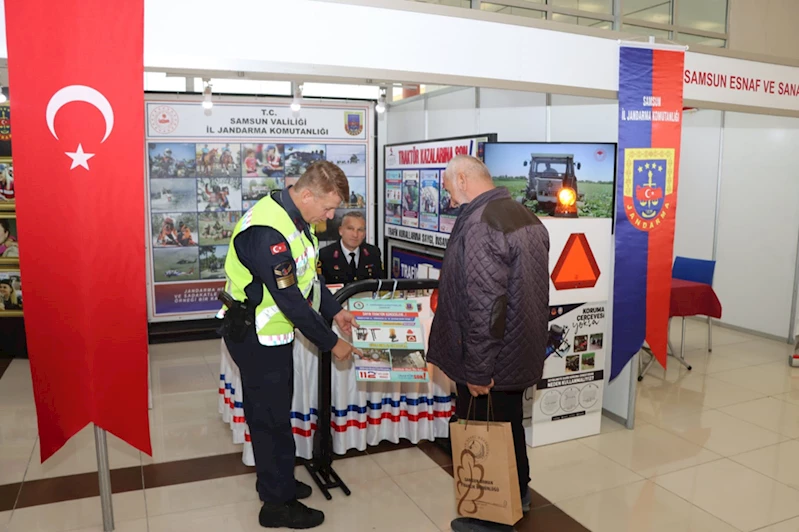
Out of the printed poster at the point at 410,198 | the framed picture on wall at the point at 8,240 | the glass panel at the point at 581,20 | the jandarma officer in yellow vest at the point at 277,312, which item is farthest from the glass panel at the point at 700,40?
the framed picture on wall at the point at 8,240

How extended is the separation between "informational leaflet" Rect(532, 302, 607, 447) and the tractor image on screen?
0.83 m

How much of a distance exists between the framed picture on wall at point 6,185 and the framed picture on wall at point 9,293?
591mm

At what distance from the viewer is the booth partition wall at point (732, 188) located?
20.8 ft

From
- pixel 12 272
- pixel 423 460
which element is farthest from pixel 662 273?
pixel 12 272

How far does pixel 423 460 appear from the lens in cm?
380

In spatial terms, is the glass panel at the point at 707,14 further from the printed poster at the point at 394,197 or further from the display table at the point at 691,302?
the printed poster at the point at 394,197

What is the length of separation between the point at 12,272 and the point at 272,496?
4.17 meters

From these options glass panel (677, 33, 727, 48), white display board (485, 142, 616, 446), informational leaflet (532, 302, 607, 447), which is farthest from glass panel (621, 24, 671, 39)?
informational leaflet (532, 302, 607, 447)

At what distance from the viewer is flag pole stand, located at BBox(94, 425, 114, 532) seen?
2850 mm

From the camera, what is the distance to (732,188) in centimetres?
697

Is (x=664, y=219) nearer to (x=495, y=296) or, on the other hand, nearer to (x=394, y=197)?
(x=495, y=296)

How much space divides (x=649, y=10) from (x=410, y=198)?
2.59 metres

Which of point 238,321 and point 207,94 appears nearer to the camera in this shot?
point 238,321

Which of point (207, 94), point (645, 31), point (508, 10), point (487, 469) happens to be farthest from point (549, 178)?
point (207, 94)
